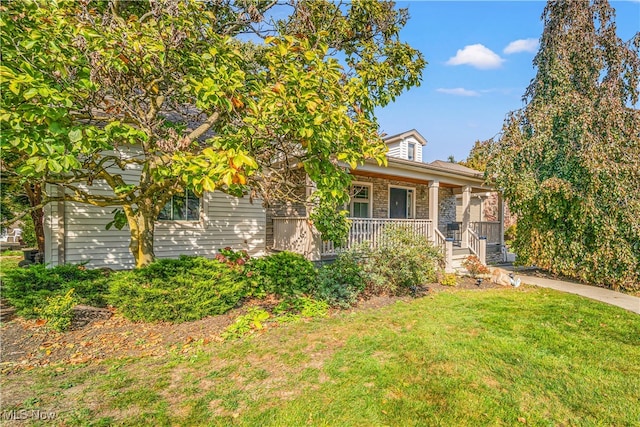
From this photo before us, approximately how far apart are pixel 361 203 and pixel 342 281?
5496 millimetres

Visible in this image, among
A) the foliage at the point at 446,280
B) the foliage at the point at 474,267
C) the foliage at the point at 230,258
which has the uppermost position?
the foliage at the point at 230,258

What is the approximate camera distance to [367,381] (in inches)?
132

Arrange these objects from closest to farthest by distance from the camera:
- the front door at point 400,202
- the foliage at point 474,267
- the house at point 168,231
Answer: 1. the house at point 168,231
2. the foliage at point 474,267
3. the front door at point 400,202

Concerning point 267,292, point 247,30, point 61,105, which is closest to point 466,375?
point 267,292

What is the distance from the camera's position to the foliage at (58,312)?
14.9 feet

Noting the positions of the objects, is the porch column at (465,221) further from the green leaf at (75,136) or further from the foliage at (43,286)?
the green leaf at (75,136)

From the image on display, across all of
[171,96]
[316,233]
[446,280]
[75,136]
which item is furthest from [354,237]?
[75,136]

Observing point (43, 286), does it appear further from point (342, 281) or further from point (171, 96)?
point (342, 281)

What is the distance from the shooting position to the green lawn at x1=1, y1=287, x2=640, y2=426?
2.81 metres

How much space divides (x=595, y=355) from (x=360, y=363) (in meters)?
3.21

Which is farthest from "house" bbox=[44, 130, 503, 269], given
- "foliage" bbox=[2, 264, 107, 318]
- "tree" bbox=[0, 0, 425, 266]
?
"tree" bbox=[0, 0, 425, 266]

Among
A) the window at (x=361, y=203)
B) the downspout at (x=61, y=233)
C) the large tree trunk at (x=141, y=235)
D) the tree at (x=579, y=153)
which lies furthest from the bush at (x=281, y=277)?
the tree at (x=579, y=153)

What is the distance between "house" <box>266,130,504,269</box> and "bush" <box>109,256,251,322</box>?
3364 mm

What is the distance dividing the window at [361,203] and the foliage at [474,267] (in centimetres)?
374
